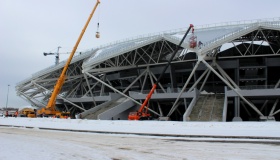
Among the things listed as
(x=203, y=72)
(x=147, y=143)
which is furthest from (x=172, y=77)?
(x=147, y=143)

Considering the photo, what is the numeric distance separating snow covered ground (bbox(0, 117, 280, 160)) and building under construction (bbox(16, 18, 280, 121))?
17.2 meters

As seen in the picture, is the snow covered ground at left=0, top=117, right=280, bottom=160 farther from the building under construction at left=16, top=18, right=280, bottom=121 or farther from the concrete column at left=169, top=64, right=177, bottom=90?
the concrete column at left=169, top=64, right=177, bottom=90

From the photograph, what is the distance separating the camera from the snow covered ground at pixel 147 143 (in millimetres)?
11180

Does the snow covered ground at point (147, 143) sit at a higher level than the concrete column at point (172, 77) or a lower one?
lower

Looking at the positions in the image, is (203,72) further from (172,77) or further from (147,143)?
(147,143)

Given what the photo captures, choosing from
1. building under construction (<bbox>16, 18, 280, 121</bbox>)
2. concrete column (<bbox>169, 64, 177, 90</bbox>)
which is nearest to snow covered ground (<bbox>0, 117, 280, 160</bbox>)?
building under construction (<bbox>16, 18, 280, 121</bbox>)

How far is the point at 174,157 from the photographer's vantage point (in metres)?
10.9

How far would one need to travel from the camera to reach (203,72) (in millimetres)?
54219

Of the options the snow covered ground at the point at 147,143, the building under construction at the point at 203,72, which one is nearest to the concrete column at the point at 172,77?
the building under construction at the point at 203,72

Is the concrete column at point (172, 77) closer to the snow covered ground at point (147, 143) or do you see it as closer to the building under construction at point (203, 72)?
the building under construction at point (203, 72)

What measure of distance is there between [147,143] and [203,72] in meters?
40.1

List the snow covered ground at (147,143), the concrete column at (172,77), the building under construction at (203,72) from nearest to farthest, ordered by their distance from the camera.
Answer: the snow covered ground at (147,143), the building under construction at (203,72), the concrete column at (172,77)

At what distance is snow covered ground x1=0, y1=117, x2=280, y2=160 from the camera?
11180 millimetres

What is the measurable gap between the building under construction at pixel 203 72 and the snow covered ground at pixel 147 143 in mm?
17220
